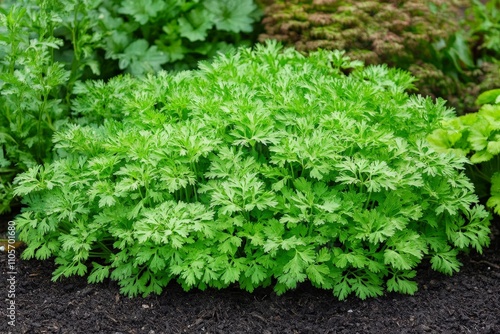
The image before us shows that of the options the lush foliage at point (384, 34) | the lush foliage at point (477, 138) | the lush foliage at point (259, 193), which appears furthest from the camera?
the lush foliage at point (384, 34)

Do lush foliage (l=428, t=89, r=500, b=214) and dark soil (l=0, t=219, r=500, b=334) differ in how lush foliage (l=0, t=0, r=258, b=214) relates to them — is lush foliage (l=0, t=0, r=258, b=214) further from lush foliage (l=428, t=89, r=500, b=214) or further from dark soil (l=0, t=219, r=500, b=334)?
lush foliage (l=428, t=89, r=500, b=214)

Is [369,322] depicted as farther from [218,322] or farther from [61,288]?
Answer: [61,288]

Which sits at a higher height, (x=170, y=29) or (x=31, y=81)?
(x=31, y=81)

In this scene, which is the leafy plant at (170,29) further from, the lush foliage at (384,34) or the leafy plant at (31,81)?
the leafy plant at (31,81)

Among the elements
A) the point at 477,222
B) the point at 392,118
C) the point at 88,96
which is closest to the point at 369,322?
the point at 477,222

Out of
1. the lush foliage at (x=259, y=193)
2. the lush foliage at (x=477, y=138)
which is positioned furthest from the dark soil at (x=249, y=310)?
the lush foliage at (x=477, y=138)

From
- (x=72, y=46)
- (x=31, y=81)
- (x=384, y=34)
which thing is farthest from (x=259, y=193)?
(x=72, y=46)

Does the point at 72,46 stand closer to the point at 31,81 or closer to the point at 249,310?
the point at 31,81
